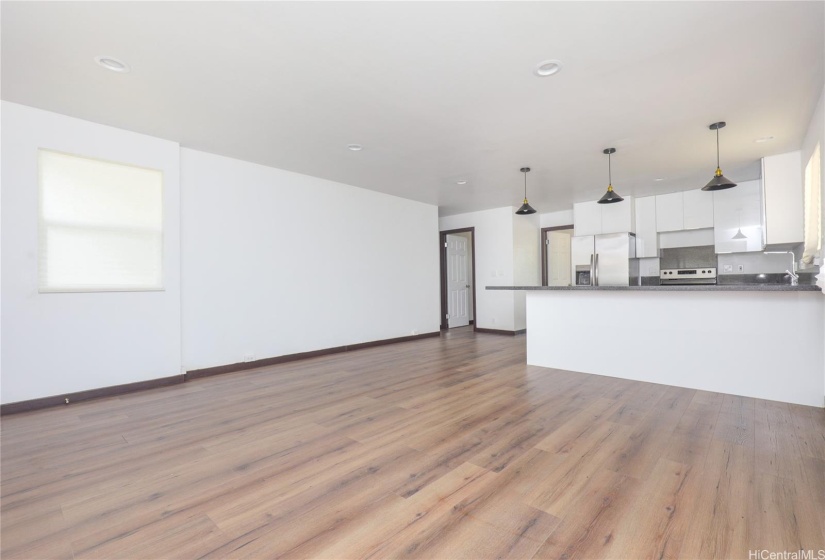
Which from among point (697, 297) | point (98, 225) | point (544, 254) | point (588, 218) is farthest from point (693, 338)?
point (98, 225)

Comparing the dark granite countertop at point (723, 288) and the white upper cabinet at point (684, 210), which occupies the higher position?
the white upper cabinet at point (684, 210)

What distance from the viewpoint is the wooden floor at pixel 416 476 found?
63.8 inches

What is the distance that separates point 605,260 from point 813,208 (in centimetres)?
324

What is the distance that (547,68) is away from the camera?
2822 mm

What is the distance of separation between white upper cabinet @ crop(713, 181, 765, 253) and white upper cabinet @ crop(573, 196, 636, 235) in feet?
3.96

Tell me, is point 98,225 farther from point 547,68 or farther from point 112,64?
point 547,68

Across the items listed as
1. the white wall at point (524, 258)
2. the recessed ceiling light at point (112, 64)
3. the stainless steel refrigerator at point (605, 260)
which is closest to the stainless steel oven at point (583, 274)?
the stainless steel refrigerator at point (605, 260)

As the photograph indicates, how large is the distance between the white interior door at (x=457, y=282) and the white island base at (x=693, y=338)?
13.1 ft

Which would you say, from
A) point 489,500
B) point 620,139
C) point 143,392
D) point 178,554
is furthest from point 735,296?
point 143,392

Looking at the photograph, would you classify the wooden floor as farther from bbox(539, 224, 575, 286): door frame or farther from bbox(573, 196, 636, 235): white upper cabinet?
bbox(539, 224, 575, 286): door frame

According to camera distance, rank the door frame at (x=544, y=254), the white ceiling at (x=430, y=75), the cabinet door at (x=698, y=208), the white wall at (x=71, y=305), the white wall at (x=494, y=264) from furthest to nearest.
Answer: the door frame at (x=544, y=254), the white wall at (x=494, y=264), the cabinet door at (x=698, y=208), the white wall at (x=71, y=305), the white ceiling at (x=430, y=75)

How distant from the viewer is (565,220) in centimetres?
824

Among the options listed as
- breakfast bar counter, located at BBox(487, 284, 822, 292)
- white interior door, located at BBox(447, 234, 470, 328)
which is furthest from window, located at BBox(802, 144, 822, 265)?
white interior door, located at BBox(447, 234, 470, 328)

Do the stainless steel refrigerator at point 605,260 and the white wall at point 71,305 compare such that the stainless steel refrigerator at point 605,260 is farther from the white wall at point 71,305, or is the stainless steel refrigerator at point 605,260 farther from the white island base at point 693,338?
the white wall at point 71,305
